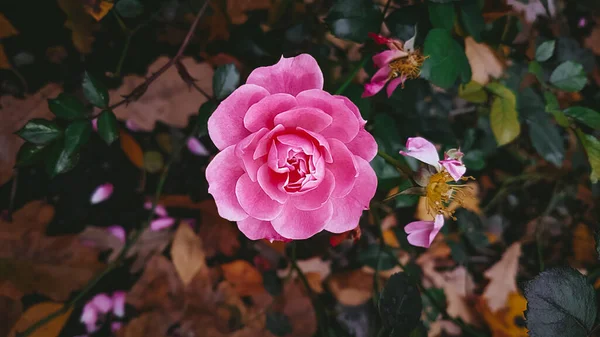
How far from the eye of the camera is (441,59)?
55 cm

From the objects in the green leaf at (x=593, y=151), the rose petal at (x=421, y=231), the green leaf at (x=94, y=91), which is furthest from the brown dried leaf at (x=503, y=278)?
the green leaf at (x=94, y=91)

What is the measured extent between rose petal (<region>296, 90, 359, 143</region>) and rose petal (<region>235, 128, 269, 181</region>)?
0.05 meters

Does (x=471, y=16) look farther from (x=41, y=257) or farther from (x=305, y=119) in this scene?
(x=41, y=257)

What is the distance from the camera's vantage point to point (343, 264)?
1.07 metres

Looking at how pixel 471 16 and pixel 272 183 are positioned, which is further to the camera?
pixel 471 16

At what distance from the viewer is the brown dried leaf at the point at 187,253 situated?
93cm

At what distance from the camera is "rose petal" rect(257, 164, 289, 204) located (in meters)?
0.41

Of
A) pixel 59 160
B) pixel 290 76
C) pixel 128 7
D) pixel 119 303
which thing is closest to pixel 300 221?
pixel 290 76

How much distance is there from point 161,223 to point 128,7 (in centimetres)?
52

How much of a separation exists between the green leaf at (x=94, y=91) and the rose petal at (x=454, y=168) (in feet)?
1.57

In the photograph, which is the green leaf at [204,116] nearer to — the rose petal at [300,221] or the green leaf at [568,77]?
the rose petal at [300,221]

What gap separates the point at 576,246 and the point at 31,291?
136 cm

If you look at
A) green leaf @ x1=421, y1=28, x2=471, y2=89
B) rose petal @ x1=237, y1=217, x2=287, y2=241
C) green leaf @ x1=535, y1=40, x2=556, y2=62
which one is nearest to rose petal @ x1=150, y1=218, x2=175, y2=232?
rose petal @ x1=237, y1=217, x2=287, y2=241

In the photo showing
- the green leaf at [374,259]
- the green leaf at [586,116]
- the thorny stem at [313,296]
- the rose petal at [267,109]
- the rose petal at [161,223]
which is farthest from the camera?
the rose petal at [161,223]
